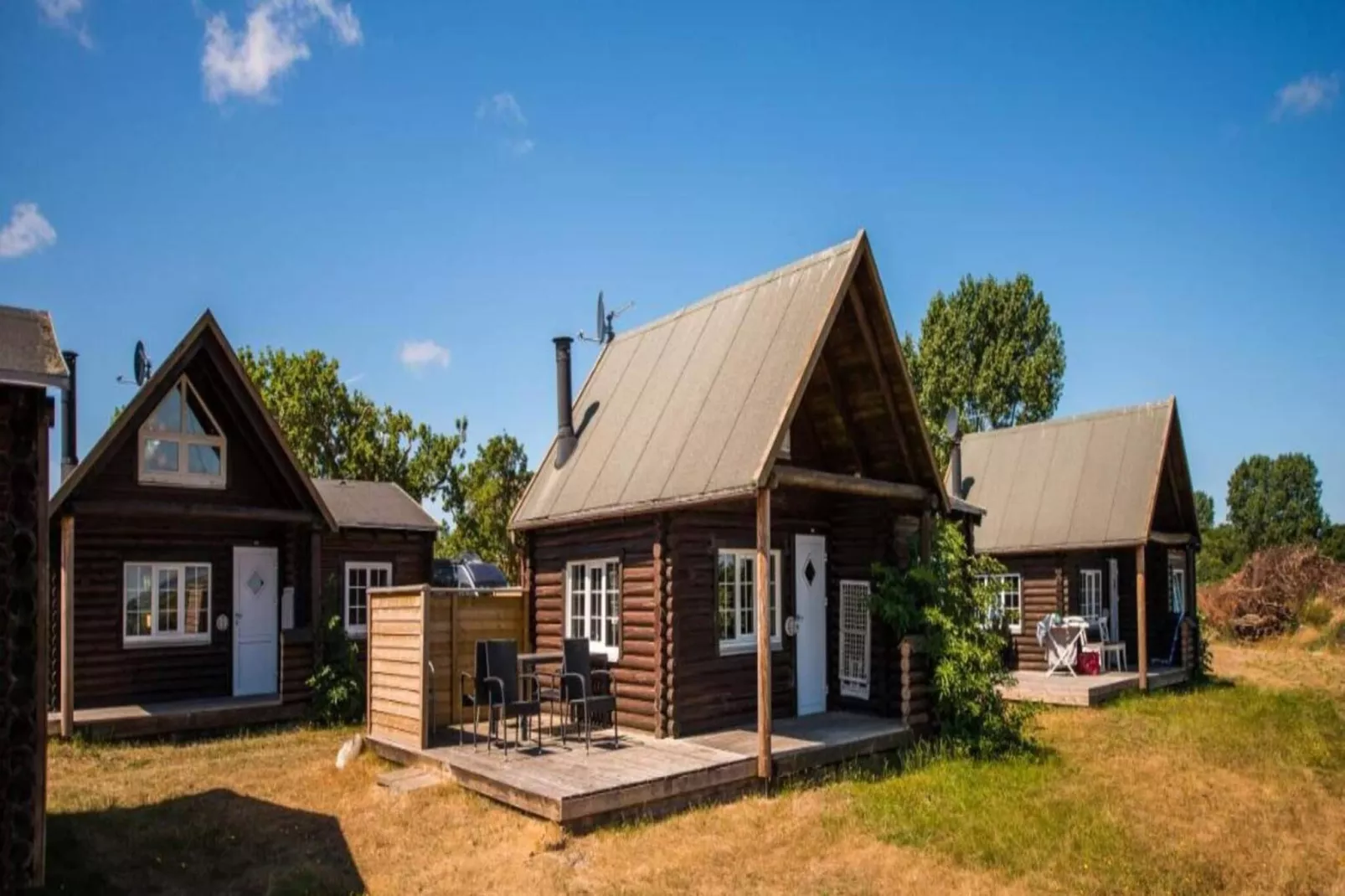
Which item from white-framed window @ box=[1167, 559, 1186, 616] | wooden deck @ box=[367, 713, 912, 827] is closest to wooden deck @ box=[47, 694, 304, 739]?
wooden deck @ box=[367, 713, 912, 827]

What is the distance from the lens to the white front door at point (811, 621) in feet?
48.1

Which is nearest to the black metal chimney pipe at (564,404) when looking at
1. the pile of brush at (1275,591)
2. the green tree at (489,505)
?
the green tree at (489,505)

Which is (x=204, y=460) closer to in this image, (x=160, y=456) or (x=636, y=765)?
(x=160, y=456)

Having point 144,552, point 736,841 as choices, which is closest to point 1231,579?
point 736,841

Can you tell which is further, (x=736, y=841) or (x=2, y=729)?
(x=736, y=841)

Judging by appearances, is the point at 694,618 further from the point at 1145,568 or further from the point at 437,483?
the point at 437,483

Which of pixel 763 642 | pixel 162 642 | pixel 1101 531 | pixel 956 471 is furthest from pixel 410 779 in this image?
pixel 956 471

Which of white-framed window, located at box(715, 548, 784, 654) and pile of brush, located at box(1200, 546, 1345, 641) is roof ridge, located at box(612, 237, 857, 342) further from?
pile of brush, located at box(1200, 546, 1345, 641)

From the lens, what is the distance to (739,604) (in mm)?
13703

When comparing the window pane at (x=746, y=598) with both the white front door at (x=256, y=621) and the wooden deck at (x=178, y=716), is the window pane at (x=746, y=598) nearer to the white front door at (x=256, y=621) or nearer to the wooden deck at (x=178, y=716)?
the wooden deck at (x=178, y=716)

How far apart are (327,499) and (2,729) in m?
14.3

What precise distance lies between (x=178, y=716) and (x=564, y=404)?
751cm

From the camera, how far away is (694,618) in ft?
42.2

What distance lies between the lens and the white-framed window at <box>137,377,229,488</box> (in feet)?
54.8
